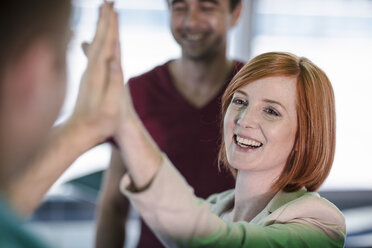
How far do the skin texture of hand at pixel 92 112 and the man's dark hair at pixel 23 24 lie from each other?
11 cm

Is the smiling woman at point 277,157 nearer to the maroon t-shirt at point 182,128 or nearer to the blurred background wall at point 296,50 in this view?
the maroon t-shirt at point 182,128

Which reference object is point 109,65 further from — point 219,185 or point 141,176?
point 219,185

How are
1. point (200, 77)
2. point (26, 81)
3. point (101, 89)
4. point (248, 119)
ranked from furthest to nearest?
1. point (200, 77)
2. point (248, 119)
3. point (101, 89)
4. point (26, 81)

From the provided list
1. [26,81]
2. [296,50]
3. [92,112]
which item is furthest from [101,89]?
[296,50]

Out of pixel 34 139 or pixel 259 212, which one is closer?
pixel 34 139

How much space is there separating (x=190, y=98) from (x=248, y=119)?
6.9 inches

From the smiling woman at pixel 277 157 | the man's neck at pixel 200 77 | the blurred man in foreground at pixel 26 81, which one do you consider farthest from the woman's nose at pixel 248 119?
the blurred man in foreground at pixel 26 81

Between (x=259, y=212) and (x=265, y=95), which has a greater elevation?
(x=265, y=95)

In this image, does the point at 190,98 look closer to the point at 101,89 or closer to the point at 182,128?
the point at 182,128

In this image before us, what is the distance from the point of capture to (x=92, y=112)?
0.38 m

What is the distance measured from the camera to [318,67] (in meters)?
0.52

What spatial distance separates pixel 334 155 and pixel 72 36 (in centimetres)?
31

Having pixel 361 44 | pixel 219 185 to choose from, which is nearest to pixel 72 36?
pixel 219 185

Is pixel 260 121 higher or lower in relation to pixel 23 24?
lower
